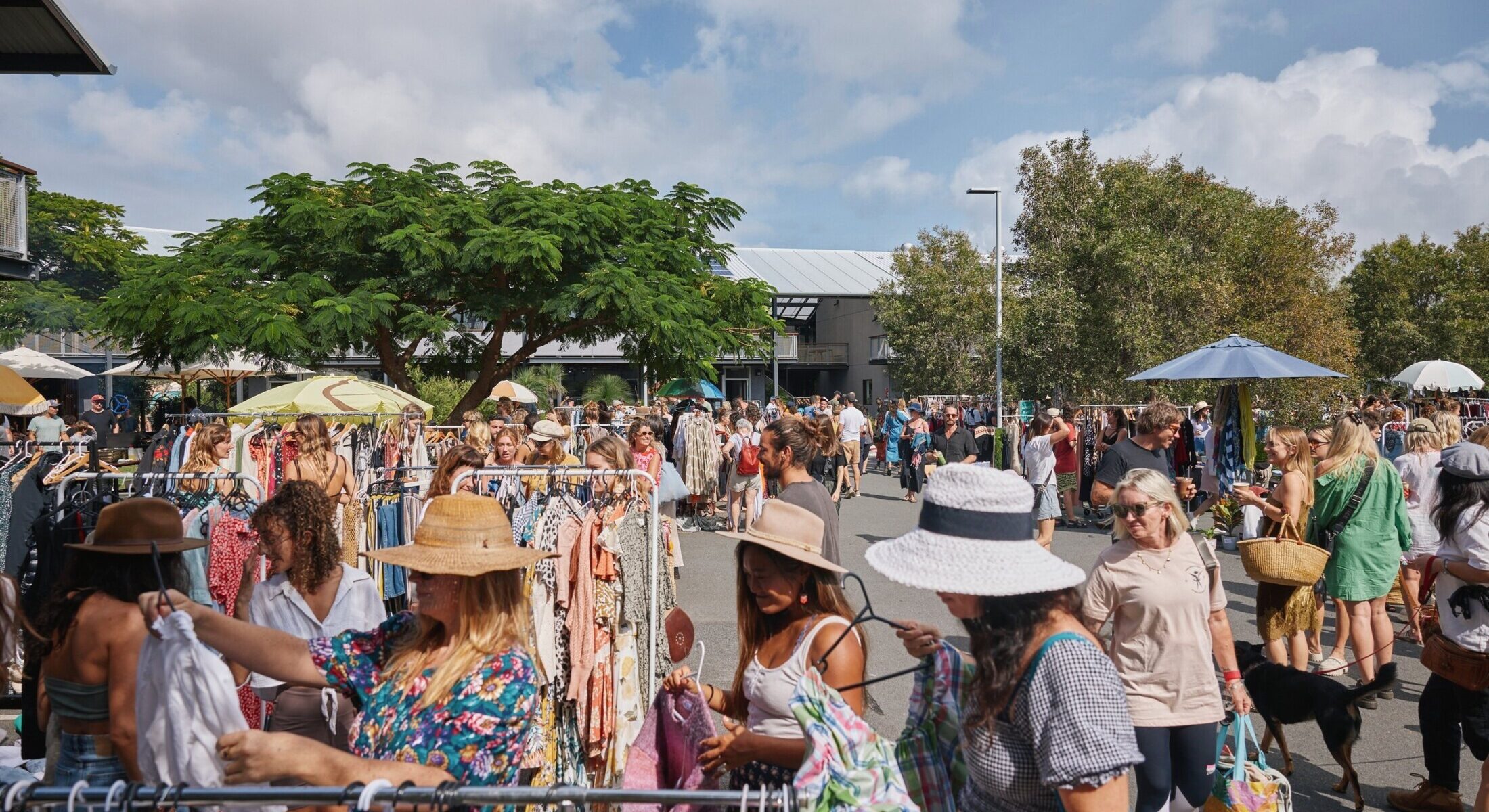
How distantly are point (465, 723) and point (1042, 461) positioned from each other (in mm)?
10429

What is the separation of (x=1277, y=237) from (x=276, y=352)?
20899 millimetres

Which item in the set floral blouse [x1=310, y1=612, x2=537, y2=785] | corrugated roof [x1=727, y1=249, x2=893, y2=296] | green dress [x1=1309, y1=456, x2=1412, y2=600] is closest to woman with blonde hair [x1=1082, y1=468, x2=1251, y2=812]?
floral blouse [x1=310, y1=612, x2=537, y2=785]

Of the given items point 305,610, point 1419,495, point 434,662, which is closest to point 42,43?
point 305,610

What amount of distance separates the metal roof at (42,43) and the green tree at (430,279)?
24.2 ft

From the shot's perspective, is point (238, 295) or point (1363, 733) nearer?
point (1363, 733)

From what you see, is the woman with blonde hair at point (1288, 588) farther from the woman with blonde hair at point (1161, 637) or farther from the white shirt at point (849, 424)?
the white shirt at point (849, 424)

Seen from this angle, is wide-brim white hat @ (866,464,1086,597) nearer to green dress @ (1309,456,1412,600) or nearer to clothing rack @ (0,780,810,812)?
clothing rack @ (0,780,810,812)

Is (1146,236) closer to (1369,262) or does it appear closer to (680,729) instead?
(680,729)

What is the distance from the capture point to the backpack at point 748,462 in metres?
12.1

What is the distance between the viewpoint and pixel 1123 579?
3.80 m

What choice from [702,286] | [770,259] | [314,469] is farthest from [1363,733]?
[770,259]

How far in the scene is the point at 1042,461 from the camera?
11766 millimetres

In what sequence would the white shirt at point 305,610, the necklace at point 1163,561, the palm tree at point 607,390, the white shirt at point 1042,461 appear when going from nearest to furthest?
the necklace at point 1163,561
the white shirt at point 305,610
the white shirt at point 1042,461
the palm tree at point 607,390

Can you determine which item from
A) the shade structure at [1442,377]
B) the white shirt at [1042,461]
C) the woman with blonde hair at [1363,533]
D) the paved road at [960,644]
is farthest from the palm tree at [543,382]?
the woman with blonde hair at [1363,533]
